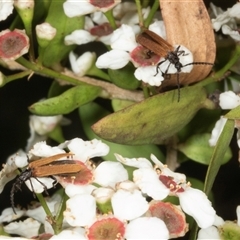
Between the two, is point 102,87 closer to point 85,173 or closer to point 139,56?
point 139,56

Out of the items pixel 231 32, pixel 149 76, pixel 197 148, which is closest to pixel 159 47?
pixel 149 76

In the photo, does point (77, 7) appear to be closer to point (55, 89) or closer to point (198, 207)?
point (55, 89)

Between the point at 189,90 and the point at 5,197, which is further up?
the point at 189,90

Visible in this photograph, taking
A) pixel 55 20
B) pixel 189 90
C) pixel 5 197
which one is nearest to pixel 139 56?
pixel 189 90

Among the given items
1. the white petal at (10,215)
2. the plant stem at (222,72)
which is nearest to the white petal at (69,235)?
the white petal at (10,215)

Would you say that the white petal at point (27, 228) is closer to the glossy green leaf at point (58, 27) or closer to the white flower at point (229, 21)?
the glossy green leaf at point (58, 27)

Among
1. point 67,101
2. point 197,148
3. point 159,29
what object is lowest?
point 197,148
